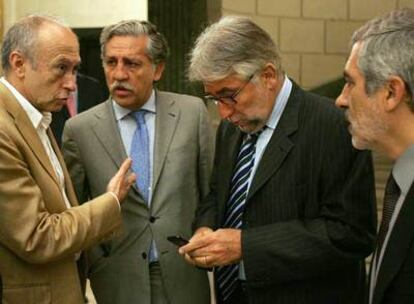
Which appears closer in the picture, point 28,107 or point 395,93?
point 395,93

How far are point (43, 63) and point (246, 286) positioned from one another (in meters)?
1.04

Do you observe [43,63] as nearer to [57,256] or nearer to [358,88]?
[57,256]

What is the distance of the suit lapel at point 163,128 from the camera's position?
308cm

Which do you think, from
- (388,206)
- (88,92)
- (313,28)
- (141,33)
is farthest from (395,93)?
(313,28)

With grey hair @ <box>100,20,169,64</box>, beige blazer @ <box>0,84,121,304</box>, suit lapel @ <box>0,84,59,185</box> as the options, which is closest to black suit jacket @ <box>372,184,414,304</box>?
beige blazer @ <box>0,84,121,304</box>

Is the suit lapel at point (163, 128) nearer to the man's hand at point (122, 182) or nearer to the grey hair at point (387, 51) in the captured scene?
the man's hand at point (122, 182)

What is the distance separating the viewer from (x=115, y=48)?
10.2 feet

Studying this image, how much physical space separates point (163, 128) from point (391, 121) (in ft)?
4.53

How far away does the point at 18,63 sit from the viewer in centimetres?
264

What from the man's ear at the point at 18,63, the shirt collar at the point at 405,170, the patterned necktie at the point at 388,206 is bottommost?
the patterned necktie at the point at 388,206

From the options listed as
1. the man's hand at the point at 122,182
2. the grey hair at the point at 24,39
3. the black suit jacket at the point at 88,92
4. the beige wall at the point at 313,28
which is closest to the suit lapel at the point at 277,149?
the man's hand at the point at 122,182

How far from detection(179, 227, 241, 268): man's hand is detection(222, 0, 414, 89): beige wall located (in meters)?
6.04

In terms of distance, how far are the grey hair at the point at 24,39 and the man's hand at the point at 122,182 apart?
49 centimetres

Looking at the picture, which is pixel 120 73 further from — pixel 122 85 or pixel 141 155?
pixel 141 155
